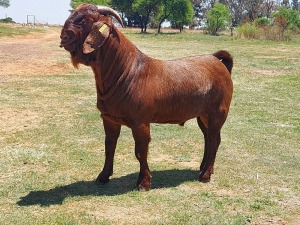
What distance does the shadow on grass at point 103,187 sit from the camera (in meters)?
5.53

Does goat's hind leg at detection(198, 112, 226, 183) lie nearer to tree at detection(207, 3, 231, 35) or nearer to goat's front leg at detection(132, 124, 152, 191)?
goat's front leg at detection(132, 124, 152, 191)

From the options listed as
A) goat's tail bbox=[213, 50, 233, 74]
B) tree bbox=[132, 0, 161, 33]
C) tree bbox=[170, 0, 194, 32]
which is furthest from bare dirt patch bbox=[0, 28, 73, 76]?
tree bbox=[170, 0, 194, 32]

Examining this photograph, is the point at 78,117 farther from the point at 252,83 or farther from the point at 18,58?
the point at 18,58

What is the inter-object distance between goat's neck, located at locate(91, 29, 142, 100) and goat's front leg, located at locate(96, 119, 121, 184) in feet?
1.83

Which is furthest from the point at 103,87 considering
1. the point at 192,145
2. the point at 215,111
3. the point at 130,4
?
the point at 130,4

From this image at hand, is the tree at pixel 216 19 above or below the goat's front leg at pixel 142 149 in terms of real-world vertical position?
above

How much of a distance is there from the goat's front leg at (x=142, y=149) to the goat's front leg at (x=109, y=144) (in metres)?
0.47

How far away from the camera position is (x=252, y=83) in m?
16.0

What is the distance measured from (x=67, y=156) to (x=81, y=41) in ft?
8.79

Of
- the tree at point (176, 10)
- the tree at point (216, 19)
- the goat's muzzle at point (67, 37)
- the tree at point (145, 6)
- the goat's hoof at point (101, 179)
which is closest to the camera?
the goat's muzzle at point (67, 37)

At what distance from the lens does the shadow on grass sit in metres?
5.53

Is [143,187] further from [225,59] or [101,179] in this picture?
[225,59]

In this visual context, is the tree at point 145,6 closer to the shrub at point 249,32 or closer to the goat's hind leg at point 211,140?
the shrub at point 249,32

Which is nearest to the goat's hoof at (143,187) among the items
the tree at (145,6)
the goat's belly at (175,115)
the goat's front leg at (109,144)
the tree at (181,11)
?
the goat's front leg at (109,144)
